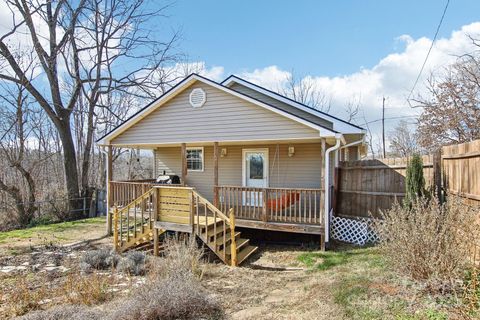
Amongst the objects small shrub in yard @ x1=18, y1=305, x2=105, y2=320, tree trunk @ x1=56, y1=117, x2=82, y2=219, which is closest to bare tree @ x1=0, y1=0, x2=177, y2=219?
tree trunk @ x1=56, y1=117, x2=82, y2=219

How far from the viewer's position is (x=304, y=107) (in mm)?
10359

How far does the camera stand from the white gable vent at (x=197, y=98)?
9852 millimetres

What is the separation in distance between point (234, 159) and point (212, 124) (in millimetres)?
2639

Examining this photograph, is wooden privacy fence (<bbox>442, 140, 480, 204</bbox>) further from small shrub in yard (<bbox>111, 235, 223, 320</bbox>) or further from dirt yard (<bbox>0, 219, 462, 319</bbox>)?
small shrub in yard (<bbox>111, 235, 223, 320</bbox>)

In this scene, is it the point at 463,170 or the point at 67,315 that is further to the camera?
the point at 463,170

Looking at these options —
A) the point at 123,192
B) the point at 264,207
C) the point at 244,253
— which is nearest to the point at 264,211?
the point at 264,207

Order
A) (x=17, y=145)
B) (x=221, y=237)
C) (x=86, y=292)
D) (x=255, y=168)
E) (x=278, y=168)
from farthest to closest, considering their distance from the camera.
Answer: (x=17, y=145)
(x=255, y=168)
(x=278, y=168)
(x=221, y=237)
(x=86, y=292)

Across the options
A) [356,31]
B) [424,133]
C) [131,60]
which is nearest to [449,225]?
[356,31]

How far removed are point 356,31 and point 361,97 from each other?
744 inches

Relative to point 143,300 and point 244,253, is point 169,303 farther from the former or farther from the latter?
point 244,253

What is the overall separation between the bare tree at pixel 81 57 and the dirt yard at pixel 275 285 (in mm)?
9163

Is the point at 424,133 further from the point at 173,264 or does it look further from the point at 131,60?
the point at 131,60

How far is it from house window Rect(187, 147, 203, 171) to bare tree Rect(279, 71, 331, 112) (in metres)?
19.9

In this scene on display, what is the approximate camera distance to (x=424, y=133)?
17.3m
